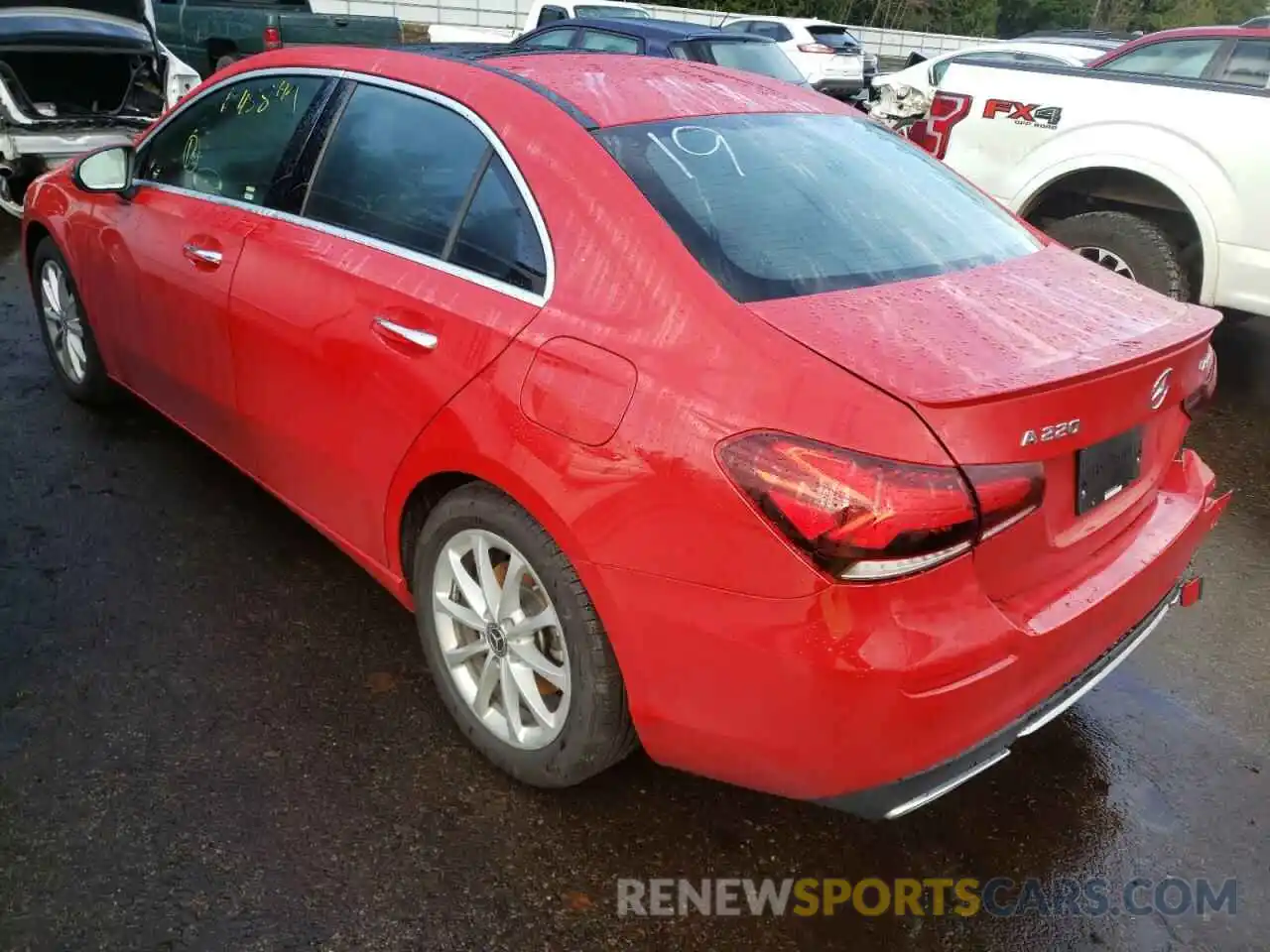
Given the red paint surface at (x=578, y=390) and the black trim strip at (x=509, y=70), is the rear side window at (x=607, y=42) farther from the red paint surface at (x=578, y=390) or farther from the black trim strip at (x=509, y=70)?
the red paint surface at (x=578, y=390)

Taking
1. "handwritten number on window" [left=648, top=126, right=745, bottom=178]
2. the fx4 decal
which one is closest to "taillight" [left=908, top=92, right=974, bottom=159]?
the fx4 decal

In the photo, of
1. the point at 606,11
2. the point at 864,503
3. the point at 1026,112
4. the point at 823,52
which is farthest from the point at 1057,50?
the point at 864,503

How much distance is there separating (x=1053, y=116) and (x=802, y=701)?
501cm

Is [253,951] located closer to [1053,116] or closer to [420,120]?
[420,120]

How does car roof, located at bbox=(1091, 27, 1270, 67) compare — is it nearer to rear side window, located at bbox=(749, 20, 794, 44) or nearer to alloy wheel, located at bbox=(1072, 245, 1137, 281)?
alloy wheel, located at bbox=(1072, 245, 1137, 281)

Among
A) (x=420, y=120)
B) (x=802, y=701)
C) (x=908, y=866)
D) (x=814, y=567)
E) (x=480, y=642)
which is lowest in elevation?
(x=908, y=866)

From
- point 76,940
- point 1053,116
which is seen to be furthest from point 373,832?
point 1053,116

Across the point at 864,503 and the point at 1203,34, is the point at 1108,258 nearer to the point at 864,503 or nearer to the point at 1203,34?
the point at 1203,34

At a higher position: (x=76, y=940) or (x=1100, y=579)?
(x=1100, y=579)

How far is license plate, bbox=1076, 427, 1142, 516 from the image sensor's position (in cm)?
208

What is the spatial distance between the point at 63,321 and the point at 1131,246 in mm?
5365

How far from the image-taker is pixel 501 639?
8.06 feet

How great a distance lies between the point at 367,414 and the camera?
2.65 metres

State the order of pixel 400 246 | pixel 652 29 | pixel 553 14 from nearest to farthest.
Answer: pixel 400 246, pixel 652 29, pixel 553 14
